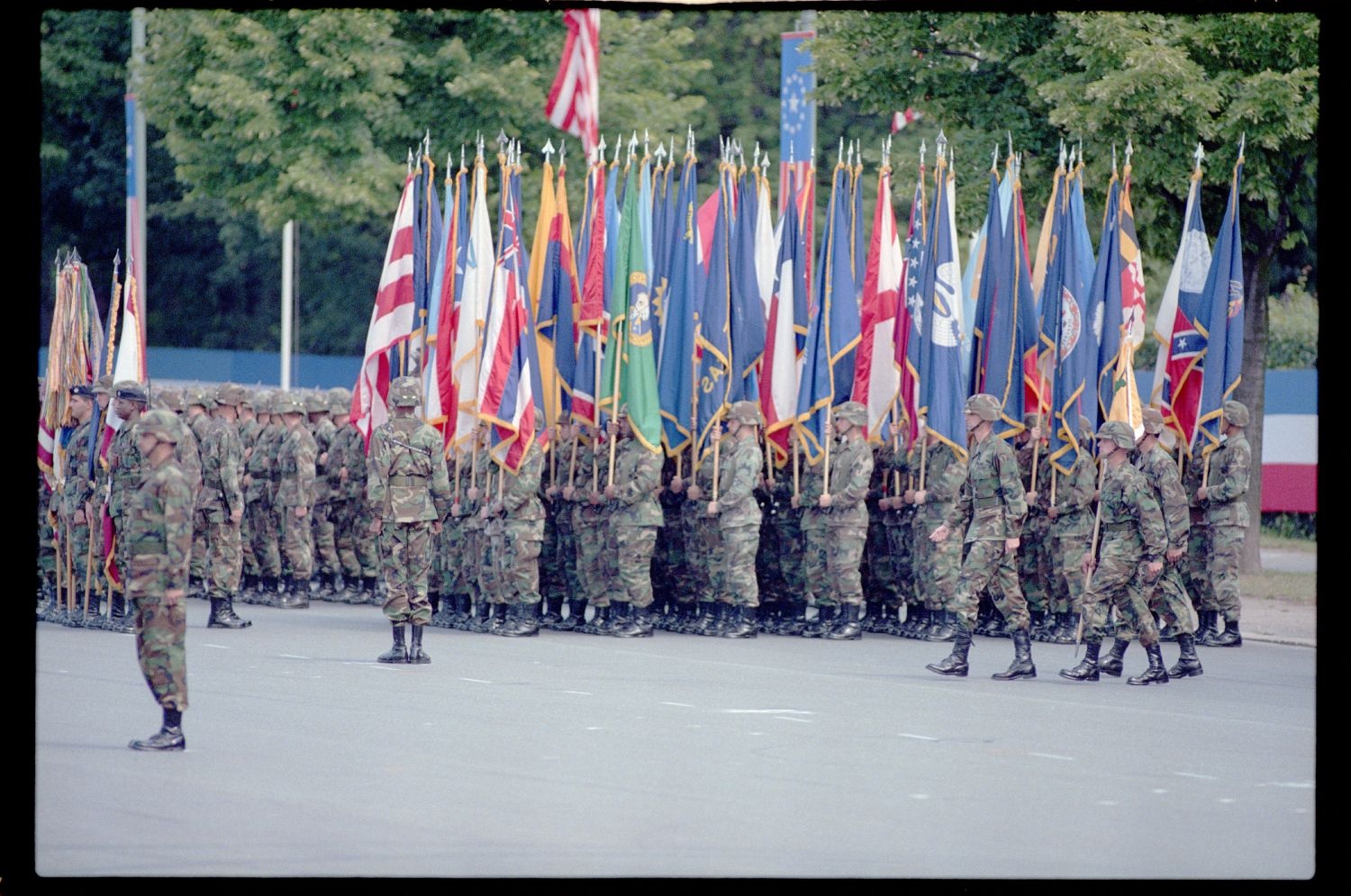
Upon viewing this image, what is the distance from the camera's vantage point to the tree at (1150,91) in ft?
58.7

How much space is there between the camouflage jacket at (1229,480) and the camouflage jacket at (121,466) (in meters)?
8.36

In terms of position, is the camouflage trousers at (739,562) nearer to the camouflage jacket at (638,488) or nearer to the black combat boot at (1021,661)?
the camouflage jacket at (638,488)

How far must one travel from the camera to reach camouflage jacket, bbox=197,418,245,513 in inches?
636

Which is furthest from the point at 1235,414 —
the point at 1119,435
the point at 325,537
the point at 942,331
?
the point at 325,537

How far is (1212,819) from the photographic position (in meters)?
9.04

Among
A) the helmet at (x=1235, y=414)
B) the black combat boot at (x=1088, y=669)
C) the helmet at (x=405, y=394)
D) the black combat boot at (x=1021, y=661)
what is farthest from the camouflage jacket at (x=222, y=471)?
the helmet at (x=1235, y=414)

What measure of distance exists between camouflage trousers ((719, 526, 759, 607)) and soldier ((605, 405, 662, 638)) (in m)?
0.59

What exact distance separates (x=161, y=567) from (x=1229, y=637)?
9.38m

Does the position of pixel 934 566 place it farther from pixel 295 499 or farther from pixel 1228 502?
pixel 295 499

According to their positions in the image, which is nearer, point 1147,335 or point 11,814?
point 11,814

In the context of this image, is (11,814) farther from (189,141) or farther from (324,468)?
(189,141)

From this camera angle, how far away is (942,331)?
15.9m

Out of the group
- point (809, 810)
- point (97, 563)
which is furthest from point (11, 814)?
point (97, 563)

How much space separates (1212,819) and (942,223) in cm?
816
